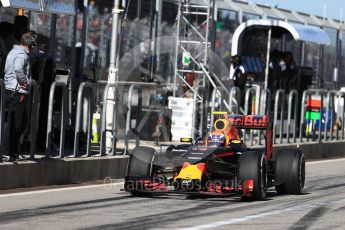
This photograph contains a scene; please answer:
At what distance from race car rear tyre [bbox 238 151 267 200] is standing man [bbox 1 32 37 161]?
10.5ft

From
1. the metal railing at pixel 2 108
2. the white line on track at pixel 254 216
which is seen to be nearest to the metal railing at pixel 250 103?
the white line on track at pixel 254 216

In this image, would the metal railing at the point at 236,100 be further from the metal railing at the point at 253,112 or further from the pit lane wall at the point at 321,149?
the pit lane wall at the point at 321,149

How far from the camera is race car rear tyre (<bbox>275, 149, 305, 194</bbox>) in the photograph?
14797 millimetres

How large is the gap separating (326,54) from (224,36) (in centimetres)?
521

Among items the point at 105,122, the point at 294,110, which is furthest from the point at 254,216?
the point at 294,110

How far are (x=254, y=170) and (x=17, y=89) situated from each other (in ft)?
11.7

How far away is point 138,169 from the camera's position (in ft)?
46.2

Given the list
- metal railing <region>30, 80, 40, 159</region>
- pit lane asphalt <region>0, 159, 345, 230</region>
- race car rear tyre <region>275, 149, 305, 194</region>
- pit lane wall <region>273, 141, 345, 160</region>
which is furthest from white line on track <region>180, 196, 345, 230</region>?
pit lane wall <region>273, 141, 345, 160</region>

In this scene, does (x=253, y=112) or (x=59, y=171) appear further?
(x=253, y=112)

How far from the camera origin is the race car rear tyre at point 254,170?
44.5 feet

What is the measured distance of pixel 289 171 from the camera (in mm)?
14789

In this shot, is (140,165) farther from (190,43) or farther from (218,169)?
(190,43)

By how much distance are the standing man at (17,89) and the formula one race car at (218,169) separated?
5.61 feet

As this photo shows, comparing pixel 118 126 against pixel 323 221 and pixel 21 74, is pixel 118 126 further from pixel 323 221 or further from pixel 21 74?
pixel 323 221
